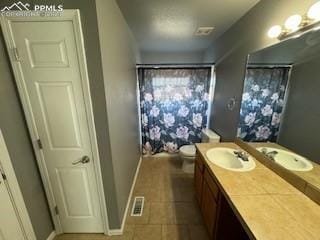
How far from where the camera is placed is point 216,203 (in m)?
1.33

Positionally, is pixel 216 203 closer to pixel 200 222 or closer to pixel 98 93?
pixel 200 222

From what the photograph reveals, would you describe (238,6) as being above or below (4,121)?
above

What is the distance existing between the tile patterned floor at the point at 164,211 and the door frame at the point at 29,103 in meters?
0.32

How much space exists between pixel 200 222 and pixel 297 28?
6.82ft

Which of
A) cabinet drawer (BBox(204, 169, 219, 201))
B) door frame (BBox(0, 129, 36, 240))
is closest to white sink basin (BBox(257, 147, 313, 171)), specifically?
cabinet drawer (BBox(204, 169, 219, 201))

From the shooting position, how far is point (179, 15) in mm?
1875

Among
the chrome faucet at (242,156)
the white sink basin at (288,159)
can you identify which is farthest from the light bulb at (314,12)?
the chrome faucet at (242,156)

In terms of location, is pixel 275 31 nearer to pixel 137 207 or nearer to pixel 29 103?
pixel 29 103

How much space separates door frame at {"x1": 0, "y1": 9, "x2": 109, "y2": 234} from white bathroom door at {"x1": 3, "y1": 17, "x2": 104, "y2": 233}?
0.07ft

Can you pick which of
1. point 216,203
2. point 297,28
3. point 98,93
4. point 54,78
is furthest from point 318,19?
point 54,78

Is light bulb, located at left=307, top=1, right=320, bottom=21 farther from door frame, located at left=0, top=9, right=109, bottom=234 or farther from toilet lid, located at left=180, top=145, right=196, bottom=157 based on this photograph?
toilet lid, located at left=180, top=145, right=196, bottom=157

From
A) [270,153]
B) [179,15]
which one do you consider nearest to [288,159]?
[270,153]

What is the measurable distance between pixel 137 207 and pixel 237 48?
2.50m

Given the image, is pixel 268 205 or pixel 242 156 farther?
pixel 242 156
